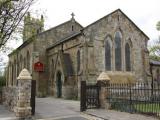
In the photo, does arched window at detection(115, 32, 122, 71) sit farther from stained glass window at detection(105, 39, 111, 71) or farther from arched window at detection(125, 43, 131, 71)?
arched window at detection(125, 43, 131, 71)

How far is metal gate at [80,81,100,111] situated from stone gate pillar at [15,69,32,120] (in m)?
3.78

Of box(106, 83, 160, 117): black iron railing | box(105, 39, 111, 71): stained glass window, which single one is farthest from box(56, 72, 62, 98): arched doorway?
box(106, 83, 160, 117): black iron railing

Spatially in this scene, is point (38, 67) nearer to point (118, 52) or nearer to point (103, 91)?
point (118, 52)

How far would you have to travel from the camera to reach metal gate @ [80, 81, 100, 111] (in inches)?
639

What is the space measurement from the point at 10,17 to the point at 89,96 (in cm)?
954

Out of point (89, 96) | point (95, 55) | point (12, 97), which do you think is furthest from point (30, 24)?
point (89, 96)

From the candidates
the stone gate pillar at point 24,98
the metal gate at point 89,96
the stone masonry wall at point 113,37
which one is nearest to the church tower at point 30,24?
the stone masonry wall at point 113,37

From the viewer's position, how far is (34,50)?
107ft

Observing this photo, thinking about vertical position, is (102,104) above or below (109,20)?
below

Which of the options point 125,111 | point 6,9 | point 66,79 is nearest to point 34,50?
point 66,79

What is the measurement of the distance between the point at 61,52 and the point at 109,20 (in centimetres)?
629

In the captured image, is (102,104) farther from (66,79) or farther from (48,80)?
(48,80)

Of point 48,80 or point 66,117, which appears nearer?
point 66,117

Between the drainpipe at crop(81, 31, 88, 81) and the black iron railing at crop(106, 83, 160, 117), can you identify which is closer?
the black iron railing at crop(106, 83, 160, 117)
